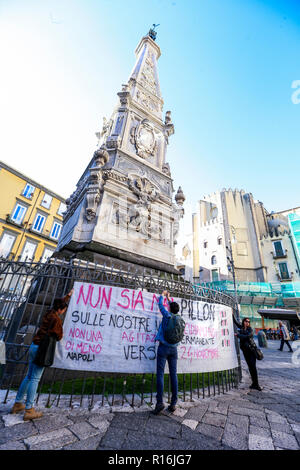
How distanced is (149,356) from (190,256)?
36.0m

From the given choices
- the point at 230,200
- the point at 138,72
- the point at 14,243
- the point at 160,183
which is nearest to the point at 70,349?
the point at 160,183

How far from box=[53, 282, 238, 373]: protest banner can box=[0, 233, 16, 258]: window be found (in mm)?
21770

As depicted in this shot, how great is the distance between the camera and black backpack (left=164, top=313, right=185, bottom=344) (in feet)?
10.4

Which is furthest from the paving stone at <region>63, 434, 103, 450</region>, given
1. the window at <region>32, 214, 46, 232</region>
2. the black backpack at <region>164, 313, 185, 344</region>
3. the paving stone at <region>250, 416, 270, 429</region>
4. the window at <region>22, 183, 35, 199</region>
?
the window at <region>22, 183, 35, 199</region>

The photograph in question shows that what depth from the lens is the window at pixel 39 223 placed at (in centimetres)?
2373

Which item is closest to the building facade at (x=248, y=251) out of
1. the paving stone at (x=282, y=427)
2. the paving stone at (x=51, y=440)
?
the paving stone at (x=282, y=427)

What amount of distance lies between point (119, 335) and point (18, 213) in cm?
2432

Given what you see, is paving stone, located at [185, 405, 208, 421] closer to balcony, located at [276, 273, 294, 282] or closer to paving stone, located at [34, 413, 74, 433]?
paving stone, located at [34, 413, 74, 433]

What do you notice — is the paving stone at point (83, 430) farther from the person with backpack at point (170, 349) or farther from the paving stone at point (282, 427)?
the paving stone at point (282, 427)

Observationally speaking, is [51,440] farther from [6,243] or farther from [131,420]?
[6,243]

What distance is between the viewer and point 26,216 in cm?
2312

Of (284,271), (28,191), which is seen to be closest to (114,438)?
(28,191)

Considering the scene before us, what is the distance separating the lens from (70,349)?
10.5 ft

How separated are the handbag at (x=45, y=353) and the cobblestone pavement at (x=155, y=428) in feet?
2.14
